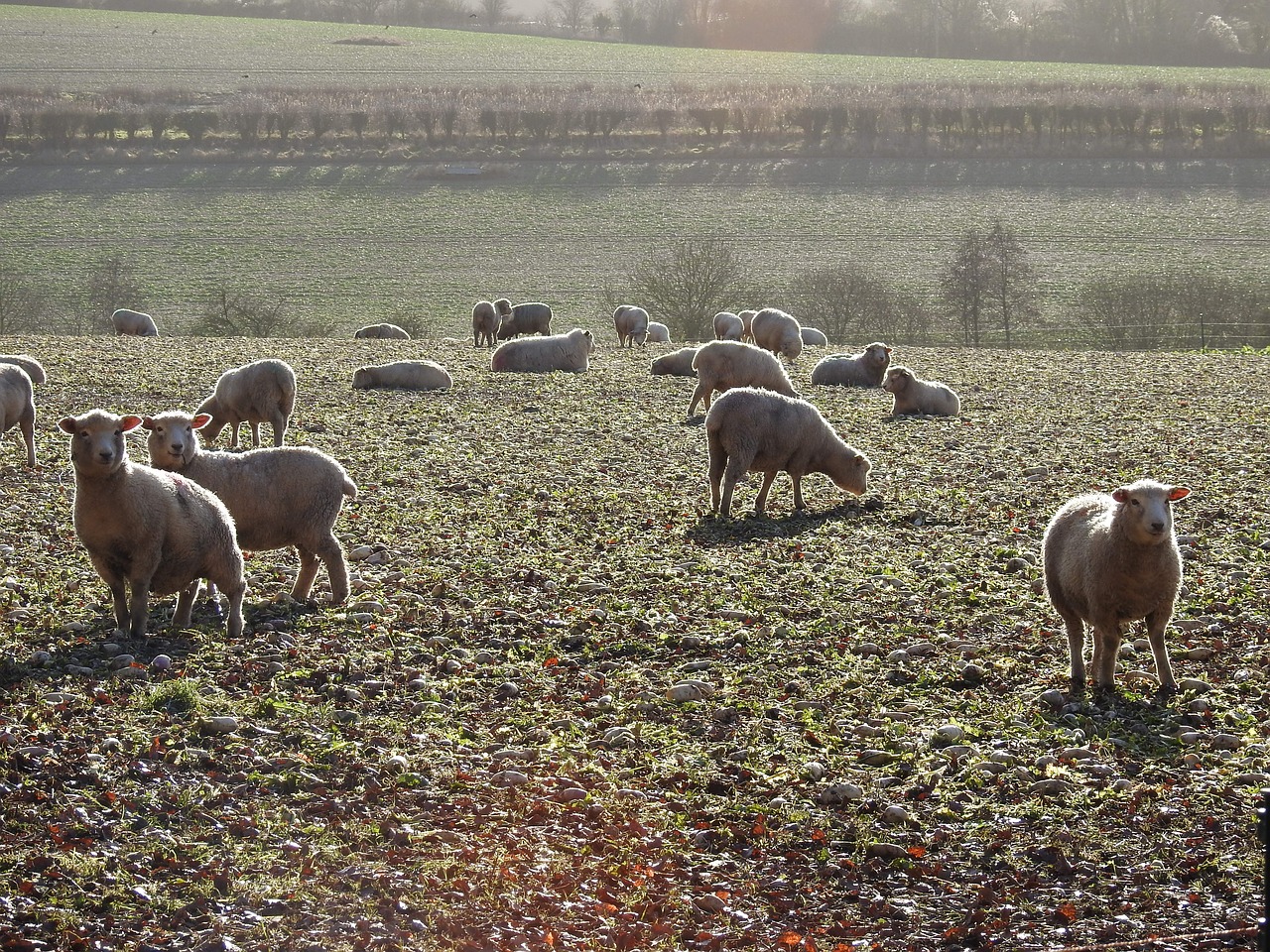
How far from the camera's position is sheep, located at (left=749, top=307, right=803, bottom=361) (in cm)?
3056

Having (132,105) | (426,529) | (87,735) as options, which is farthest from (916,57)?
(87,735)

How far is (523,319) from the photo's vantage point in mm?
37344

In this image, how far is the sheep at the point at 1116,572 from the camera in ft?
29.4

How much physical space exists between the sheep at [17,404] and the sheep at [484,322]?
60.4ft

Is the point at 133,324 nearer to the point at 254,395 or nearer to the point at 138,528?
the point at 254,395

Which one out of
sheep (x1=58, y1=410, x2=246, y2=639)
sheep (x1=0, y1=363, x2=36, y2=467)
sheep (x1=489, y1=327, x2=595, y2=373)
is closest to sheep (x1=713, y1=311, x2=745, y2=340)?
sheep (x1=489, y1=327, x2=595, y2=373)

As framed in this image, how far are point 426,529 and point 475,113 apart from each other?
71.6 metres

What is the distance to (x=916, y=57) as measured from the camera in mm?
108938

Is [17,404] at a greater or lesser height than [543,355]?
greater

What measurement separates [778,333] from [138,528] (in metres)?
22.5

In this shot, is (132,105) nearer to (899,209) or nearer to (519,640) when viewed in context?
(899,209)

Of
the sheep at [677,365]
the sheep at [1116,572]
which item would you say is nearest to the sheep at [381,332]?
the sheep at [677,365]

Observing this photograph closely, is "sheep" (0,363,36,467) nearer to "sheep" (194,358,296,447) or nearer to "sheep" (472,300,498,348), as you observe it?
"sheep" (194,358,296,447)

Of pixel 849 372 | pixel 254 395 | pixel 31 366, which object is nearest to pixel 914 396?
pixel 849 372
